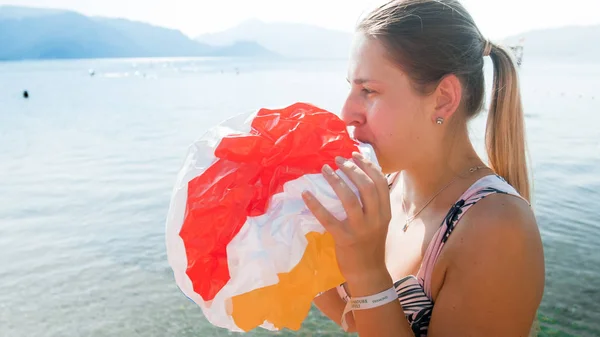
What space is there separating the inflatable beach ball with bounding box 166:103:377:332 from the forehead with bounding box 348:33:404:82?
323 mm

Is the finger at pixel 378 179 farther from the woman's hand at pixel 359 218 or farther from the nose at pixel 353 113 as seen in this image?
the nose at pixel 353 113

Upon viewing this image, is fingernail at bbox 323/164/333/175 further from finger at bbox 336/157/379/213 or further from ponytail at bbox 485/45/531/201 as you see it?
ponytail at bbox 485/45/531/201

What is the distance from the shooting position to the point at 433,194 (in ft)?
7.43

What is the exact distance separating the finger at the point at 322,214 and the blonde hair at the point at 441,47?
695 millimetres

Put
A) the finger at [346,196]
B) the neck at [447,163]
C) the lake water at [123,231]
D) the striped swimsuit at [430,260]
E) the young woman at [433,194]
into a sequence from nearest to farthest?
the finger at [346,196] < the young woman at [433,194] < the striped swimsuit at [430,260] < the neck at [447,163] < the lake water at [123,231]

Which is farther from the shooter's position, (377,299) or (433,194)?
(433,194)

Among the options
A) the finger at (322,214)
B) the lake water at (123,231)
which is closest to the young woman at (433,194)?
the finger at (322,214)

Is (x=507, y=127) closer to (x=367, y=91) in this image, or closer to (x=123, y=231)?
(x=367, y=91)

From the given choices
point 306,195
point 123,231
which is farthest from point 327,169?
point 123,231

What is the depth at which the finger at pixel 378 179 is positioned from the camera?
1.61m

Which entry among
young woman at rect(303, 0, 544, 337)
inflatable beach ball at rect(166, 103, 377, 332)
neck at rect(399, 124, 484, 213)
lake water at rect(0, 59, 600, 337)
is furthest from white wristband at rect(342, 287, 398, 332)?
lake water at rect(0, 59, 600, 337)

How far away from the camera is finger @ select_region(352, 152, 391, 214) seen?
5.29 ft

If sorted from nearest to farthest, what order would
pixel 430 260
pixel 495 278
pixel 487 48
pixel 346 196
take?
pixel 346 196 < pixel 495 278 < pixel 430 260 < pixel 487 48

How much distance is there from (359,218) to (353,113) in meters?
0.54
